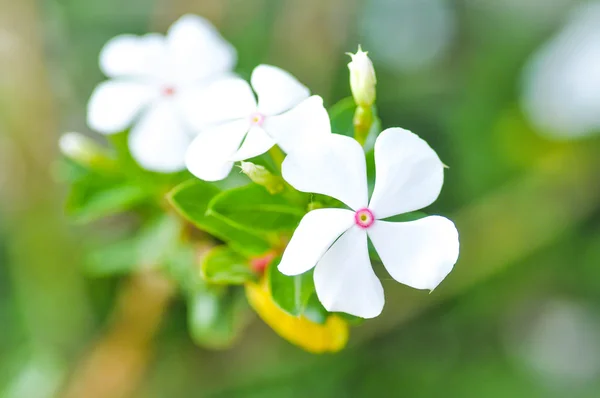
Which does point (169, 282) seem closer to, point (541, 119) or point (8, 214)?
point (8, 214)

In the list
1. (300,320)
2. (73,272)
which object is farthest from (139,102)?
(73,272)

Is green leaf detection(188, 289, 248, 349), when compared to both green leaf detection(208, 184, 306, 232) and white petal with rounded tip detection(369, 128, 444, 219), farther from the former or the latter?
white petal with rounded tip detection(369, 128, 444, 219)

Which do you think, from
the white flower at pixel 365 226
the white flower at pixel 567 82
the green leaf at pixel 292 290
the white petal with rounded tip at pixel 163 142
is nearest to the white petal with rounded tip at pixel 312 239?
the white flower at pixel 365 226

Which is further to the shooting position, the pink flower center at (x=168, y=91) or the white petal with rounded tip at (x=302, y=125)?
the pink flower center at (x=168, y=91)

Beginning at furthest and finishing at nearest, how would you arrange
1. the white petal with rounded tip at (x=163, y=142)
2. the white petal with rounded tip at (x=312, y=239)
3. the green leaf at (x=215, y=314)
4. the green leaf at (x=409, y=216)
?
the green leaf at (x=215, y=314) < the white petal with rounded tip at (x=163, y=142) < the green leaf at (x=409, y=216) < the white petal with rounded tip at (x=312, y=239)

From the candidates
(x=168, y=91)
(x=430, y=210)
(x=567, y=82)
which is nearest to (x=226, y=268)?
(x=168, y=91)

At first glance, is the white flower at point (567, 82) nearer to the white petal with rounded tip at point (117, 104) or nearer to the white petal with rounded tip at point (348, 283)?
the white petal with rounded tip at point (117, 104)

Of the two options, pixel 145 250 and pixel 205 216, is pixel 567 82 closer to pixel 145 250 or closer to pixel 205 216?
pixel 145 250
